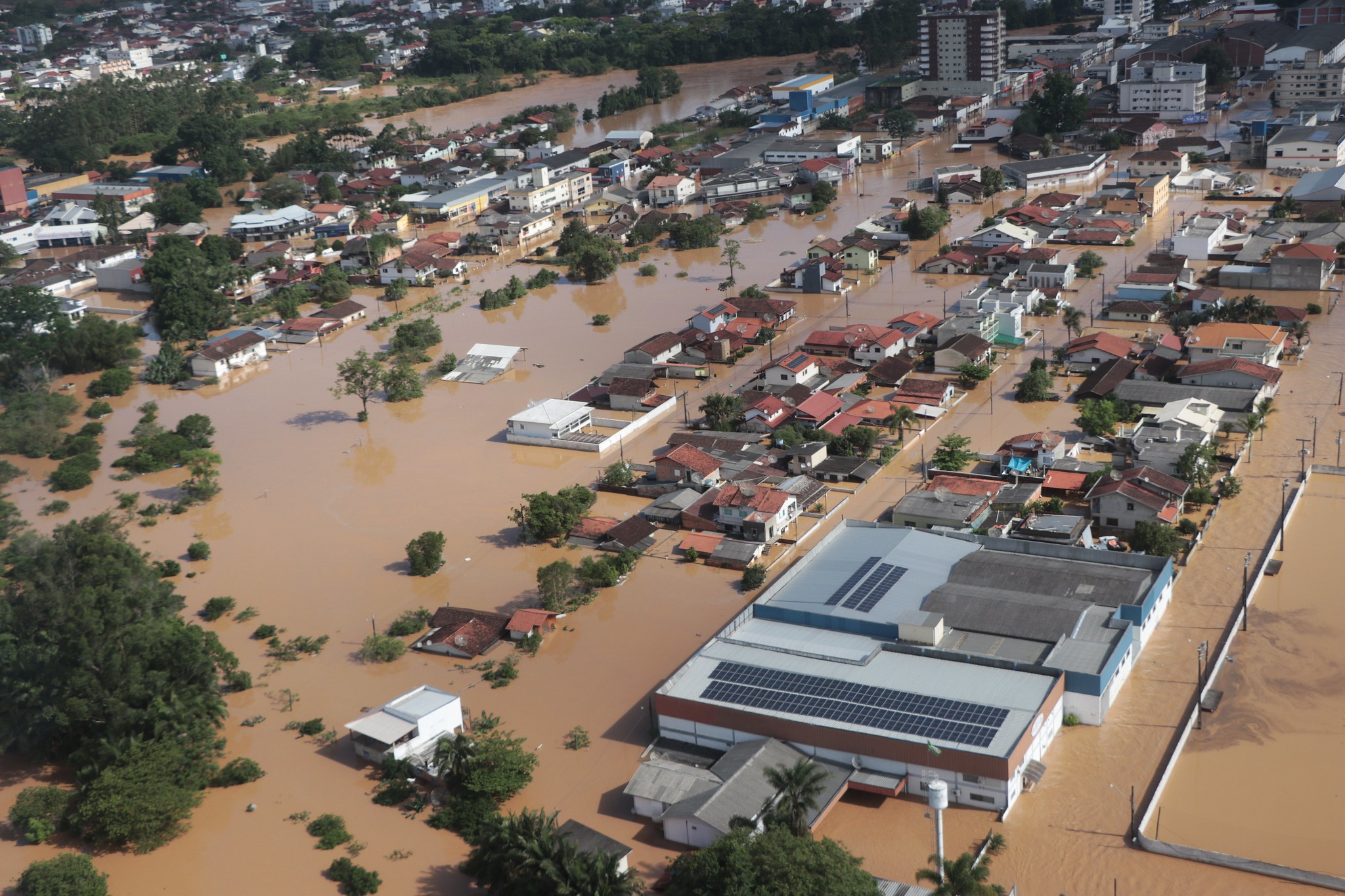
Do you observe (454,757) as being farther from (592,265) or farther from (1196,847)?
(592,265)

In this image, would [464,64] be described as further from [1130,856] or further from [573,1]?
[1130,856]

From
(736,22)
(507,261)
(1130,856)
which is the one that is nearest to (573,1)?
(736,22)

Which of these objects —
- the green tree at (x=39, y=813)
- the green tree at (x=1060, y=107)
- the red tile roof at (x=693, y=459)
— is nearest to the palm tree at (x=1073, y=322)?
the red tile roof at (x=693, y=459)

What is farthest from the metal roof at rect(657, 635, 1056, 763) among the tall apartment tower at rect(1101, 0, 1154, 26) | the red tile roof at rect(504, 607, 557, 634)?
the tall apartment tower at rect(1101, 0, 1154, 26)

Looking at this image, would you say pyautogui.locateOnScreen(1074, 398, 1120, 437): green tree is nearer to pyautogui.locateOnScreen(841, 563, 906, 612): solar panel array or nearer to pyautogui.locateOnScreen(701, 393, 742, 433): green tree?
pyautogui.locateOnScreen(701, 393, 742, 433): green tree

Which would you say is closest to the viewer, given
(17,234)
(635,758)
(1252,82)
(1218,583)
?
(635,758)

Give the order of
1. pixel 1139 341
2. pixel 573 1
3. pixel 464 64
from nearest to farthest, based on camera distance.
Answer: pixel 1139 341 → pixel 464 64 → pixel 573 1

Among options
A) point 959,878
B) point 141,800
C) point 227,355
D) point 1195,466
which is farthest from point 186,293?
point 959,878

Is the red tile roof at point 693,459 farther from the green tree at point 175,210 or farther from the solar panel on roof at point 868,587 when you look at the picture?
the green tree at point 175,210
